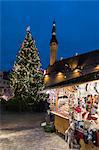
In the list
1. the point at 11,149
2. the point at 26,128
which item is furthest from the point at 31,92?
the point at 11,149

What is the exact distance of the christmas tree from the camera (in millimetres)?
29953

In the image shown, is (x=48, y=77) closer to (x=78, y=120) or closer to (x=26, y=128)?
(x=26, y=128)

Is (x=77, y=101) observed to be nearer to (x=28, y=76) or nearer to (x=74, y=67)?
(x=28, y=76)

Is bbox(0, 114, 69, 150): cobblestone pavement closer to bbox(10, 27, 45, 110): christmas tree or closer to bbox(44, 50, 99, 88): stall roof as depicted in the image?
bbox(10, 27, 45, 110): christmas tree

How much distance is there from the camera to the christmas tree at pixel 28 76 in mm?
29953

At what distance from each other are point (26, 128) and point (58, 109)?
2889 millimetres

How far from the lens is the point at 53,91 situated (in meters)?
16.3

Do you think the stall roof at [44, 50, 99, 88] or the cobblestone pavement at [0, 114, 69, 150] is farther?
the stall roof at [44, 50, 99, 88]

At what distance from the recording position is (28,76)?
30266 mm

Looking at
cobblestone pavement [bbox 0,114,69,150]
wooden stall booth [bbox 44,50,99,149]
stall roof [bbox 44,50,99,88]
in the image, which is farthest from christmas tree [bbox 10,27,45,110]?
stall roof [bbox 44,50,99,88]

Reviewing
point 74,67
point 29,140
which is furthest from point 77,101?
point 74,67

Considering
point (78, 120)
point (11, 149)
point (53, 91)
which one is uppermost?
point (53, 91)

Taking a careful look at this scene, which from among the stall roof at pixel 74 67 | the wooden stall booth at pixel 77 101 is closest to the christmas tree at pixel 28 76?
the wooden stall booth at pixel 77 101

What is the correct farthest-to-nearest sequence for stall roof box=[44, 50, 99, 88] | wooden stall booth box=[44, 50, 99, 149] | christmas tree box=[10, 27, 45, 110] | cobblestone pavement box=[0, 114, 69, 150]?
stall roof box=[44, 50, 99, 88] < christmas tree box=[10, 27, 45, 110] < cobblestone pavement box=[0, 114, 69, 150] < wooden stall booth box=[44, 50, 99, 149]
